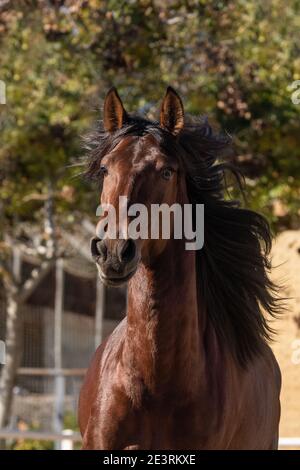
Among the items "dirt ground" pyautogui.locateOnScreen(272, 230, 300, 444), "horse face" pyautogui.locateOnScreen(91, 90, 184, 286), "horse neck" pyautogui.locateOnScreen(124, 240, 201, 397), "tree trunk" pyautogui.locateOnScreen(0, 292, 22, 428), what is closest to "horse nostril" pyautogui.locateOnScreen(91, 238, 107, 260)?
"horse face" pyautogui.locateOnScreen(91, 90, 184, 286)

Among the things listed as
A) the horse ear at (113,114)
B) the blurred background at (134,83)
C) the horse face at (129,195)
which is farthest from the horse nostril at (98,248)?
the blurred background at (134,83)

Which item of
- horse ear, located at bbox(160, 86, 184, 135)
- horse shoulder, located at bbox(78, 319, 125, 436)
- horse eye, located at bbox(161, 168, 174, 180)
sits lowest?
horse shoulder, located at bbox(78, 319, 125, 436)

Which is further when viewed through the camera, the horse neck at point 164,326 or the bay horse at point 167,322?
→ the horse neck at point 164,326

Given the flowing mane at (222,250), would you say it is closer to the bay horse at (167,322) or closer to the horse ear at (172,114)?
the bay horse at (167,322)

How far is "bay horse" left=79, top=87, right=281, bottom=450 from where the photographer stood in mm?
4098

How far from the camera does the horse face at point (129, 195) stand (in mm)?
3715

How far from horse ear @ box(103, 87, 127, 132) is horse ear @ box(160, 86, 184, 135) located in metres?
0.19

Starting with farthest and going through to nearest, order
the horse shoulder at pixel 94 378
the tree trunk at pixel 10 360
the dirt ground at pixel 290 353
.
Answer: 1. the tree trunk at pixel 10 360
2. the dirt ground at pixel 290 353
3. the horse shoulder at pixel 94 378

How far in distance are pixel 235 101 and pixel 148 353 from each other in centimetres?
677

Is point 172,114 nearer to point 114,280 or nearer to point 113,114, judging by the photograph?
point 113,114

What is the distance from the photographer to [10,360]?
1294cm
